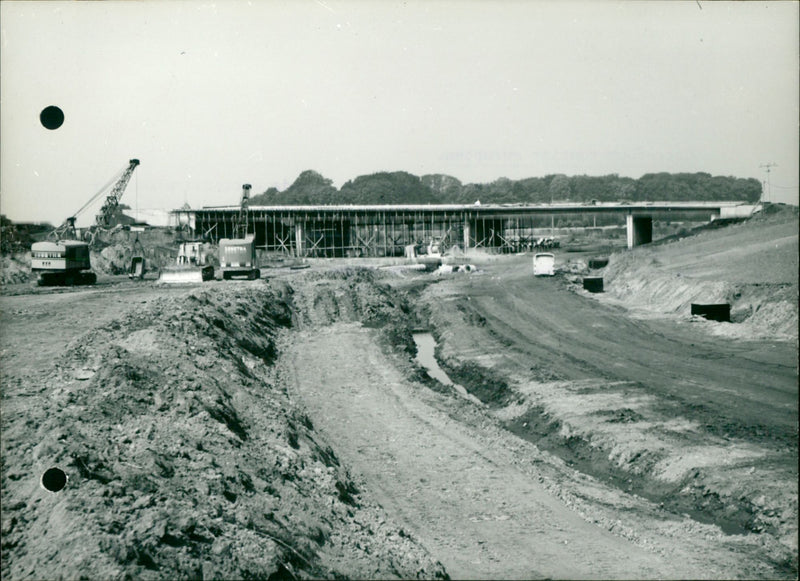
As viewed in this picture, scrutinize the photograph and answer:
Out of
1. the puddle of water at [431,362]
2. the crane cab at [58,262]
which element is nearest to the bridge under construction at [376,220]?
the crane cab at [58,262]

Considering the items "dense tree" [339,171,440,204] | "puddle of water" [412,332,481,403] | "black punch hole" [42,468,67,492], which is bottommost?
"puddle of water" [412,332,481,403]

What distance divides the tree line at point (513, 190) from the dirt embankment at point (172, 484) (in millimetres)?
90999

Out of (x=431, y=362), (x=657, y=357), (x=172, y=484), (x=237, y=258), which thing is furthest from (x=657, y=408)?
(x=237, y=258)

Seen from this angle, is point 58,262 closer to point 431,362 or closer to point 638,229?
point 431,362

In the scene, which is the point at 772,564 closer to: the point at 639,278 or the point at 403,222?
the point at 639,278

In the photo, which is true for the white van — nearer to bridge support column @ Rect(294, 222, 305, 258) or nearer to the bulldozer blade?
the bulldozer blade

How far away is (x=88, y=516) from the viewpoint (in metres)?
8.49

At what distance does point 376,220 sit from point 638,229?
3012 cm

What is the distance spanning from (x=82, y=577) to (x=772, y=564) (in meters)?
10.3

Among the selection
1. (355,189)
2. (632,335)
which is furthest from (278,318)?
(355,189)

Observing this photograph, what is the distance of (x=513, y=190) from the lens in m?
157

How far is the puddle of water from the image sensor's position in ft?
91.0

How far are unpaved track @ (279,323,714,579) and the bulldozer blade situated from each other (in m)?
22.2

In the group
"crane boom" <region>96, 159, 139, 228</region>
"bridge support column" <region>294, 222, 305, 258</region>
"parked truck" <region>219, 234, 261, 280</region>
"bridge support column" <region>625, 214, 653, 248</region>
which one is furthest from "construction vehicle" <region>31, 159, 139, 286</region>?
"bridge support column" <region>625, 214, 653, 248</region>
